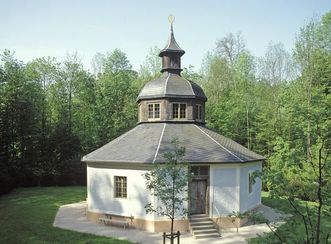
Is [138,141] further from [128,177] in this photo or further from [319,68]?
[319,68]

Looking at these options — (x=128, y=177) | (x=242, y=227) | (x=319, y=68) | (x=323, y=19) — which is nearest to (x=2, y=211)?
(x=128, y=177)

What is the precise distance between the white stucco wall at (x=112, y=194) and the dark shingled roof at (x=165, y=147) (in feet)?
2.70

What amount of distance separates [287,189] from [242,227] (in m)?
14.2

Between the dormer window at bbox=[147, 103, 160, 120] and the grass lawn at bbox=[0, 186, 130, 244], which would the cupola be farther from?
the grass lawn at bbox=[0, 186, 130, 244]

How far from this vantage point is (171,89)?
77.2ft

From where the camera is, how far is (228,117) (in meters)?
40.5

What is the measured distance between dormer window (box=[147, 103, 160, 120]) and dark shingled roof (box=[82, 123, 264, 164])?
61cm

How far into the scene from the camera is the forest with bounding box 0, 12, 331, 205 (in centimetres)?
3350

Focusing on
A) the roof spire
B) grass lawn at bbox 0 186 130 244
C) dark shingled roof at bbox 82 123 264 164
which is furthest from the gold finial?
grass lawn at bbox 0 186 130 244

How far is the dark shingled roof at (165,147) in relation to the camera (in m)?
19.3

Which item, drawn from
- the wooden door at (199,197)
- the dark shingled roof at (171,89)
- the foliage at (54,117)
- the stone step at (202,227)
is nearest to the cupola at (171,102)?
the dark shingled roof at (171,89)

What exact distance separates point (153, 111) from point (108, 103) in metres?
20.3

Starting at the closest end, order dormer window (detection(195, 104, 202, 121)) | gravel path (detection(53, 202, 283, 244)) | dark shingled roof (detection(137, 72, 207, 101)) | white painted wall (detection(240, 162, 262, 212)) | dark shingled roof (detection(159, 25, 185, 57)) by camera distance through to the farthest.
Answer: gravel path (detection(53, 202, 283, 244)), white painted wall (detection(240, 162, 262, 212)), dark shingled roof (detection(137, 72, 207, 101)), dormer window (detection(195, 104, 202, 121)), dark shingled roof (detection(159, 25, 185, 57))

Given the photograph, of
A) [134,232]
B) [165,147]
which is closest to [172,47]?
[165,147]
